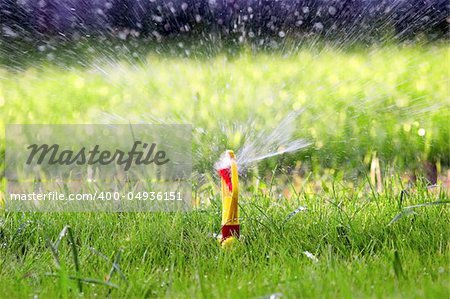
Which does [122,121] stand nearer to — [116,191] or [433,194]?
[116,191]

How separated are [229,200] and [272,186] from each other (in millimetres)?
1014

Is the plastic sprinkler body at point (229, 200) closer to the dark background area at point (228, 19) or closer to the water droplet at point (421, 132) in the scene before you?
the water droplet at point (421, 132)

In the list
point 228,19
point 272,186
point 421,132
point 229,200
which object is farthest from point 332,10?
point 229,200

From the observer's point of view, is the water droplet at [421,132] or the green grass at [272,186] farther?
the water droplet at [421,132]

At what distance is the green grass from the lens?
204 cm

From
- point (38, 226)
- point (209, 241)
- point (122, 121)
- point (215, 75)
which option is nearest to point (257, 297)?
point (209, 241)

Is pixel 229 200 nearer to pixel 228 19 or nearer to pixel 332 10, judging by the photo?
pixel 228 19

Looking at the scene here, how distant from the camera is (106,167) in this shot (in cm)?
357

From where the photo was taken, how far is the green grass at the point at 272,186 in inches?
80.2

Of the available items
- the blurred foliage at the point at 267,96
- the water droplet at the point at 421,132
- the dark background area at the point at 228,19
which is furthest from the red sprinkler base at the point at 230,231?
the dark background area at the point at 228,19

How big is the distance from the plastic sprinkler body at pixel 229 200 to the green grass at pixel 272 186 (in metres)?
0.06

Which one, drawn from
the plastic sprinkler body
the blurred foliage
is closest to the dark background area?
the blurred foliage

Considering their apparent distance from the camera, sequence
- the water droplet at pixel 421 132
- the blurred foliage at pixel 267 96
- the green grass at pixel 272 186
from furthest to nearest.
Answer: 1. the water droplet at pixel 421 132
2. the blurred foliage at pixel 267 96
3. the green grass at pixel 272 186

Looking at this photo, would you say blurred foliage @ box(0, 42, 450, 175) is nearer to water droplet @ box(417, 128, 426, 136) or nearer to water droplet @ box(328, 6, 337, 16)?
water droplet @ box(417, 128, 426, 136)
